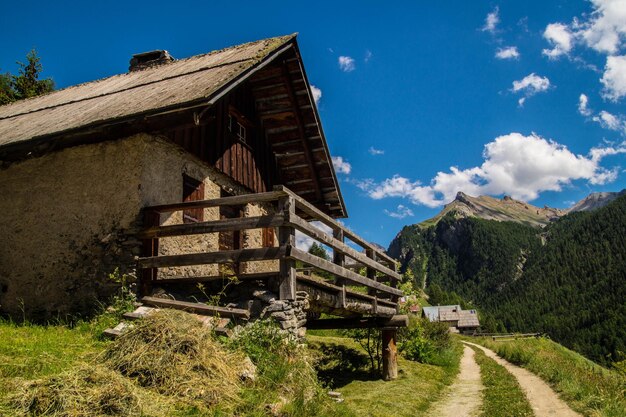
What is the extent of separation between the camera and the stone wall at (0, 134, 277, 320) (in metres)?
9.61

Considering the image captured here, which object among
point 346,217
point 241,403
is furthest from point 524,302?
point 241,403

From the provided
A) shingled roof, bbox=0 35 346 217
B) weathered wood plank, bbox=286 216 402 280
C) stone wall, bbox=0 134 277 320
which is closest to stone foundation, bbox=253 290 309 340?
weathered wood plank, bbox=286 216 402 280

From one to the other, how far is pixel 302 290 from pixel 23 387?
4.60 m

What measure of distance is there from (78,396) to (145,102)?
269 inches

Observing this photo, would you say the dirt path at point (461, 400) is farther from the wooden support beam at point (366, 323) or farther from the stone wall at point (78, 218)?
the stone wall at point (78, 218)

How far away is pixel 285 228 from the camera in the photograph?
26.3 feet

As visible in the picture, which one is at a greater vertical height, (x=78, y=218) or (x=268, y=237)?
(x=268, y=237)

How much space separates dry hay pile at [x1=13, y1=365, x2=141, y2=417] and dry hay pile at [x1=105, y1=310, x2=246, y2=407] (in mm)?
434

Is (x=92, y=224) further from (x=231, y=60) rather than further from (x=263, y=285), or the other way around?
(x=231, y=60)

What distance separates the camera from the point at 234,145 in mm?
14094

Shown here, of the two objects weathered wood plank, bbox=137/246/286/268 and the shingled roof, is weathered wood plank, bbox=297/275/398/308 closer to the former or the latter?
weathered wood plank, bbox=137/246/286/268

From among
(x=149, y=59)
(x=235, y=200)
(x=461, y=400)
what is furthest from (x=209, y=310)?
(x=149, y=59)

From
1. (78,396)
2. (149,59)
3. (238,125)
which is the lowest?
(78,396)

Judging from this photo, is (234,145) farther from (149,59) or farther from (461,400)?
(461,400)
